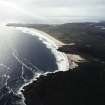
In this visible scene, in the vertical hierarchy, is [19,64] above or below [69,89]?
above

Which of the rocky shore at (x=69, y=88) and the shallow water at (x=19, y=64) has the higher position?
the shallow water at (x=19, y=64)

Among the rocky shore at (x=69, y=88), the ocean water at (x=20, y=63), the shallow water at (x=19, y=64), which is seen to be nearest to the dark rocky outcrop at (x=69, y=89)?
the rocky shore at (x=69, y=88)

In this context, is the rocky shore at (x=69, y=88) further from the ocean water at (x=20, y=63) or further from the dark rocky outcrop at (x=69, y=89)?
the ocean water at (x=20, y=63)

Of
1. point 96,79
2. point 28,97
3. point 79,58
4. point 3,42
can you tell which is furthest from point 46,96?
→ point 3,42

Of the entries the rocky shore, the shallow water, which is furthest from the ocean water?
the rocky shore

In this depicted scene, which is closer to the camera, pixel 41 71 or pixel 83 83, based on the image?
pixel 83 83

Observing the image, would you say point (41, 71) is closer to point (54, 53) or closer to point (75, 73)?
point (75, 73)

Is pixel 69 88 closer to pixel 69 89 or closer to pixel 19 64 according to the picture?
pixel 69 89

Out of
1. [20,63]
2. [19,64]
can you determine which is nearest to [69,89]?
[19,64]

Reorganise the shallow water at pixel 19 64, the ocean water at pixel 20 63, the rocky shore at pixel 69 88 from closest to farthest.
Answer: the rocky shore at pixel 69 88 < the ocean water at pixel 20 63 < the shallow water at pixel 19 64
